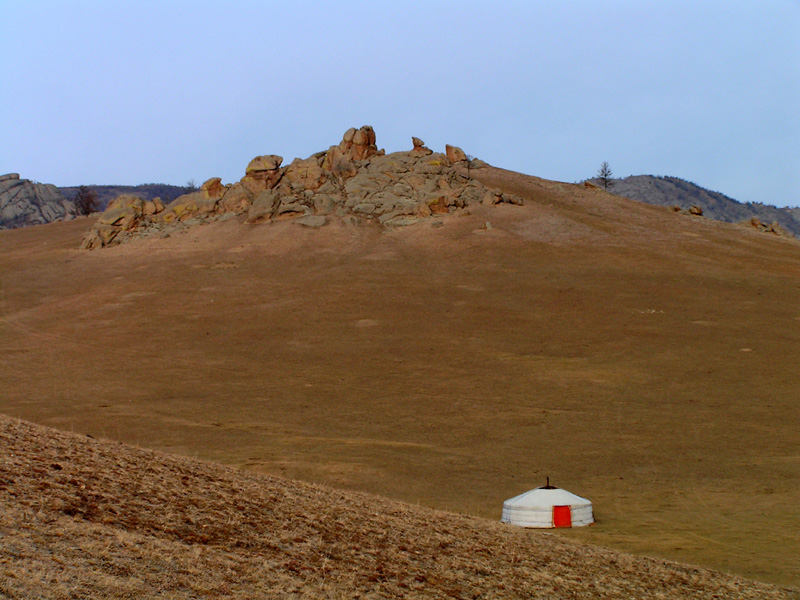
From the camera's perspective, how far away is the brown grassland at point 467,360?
1802 centimetres

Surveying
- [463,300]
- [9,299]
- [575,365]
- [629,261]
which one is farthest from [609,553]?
[9,299]

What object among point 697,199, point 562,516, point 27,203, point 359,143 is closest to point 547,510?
point 562,516

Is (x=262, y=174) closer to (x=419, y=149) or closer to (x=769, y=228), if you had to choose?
(x=419, y=149)

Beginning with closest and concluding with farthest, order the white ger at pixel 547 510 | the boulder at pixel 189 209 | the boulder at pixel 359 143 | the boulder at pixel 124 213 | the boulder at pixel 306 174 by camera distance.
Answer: the white ger at pixel 547 510
the boulder at pixel 124 213
the boulder at pixel 306 174
the boulder at pixel 189 209
the boulder at pixel 359 143

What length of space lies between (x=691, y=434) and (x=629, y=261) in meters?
25.4

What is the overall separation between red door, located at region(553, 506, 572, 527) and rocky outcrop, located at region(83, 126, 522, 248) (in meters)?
41.9

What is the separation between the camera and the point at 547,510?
1391cm

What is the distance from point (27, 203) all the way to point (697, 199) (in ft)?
447

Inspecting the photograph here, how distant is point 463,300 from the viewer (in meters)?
40.7

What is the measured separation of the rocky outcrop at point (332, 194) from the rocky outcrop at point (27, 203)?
7024cm

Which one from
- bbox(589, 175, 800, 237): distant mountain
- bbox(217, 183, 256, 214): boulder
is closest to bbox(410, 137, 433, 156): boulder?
bbox(217, 183, 256, 214): boulder

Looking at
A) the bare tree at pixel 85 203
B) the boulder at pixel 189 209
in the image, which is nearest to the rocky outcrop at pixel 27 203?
the bare tree at pixel 85 203

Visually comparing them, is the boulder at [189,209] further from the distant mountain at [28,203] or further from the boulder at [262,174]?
the distant mountain at [28,203]

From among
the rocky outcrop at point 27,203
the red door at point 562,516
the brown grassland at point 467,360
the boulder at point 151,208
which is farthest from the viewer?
the rocky outcrop at point 27,203
